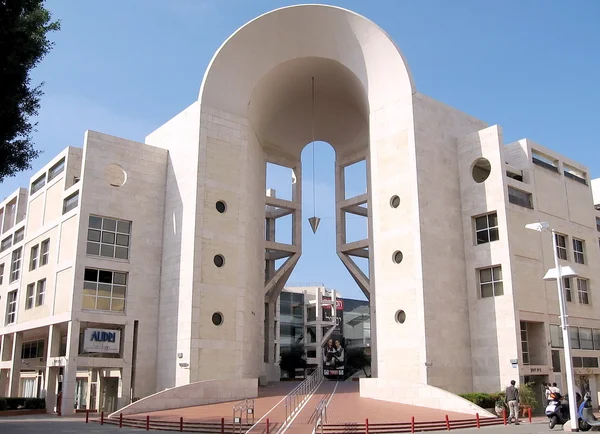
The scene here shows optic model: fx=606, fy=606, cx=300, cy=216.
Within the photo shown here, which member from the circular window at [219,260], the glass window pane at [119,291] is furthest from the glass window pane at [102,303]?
the circular window at [219,260]

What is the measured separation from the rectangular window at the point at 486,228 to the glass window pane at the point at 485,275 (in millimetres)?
1536

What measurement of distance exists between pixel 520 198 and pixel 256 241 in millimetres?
16119

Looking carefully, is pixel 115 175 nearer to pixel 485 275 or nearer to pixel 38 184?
pixel 38 184

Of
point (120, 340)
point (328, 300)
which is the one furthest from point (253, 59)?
point (328, 300)

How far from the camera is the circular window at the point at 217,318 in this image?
32.3 meters

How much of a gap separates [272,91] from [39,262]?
18.2 metres

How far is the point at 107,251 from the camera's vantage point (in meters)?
33.1

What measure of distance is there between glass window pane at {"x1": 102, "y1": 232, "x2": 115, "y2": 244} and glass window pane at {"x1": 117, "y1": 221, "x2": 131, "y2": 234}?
0.51 metres

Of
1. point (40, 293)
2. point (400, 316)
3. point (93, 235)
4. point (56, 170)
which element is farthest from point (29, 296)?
point (400, 316)

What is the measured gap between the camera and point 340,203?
43062 millimetres

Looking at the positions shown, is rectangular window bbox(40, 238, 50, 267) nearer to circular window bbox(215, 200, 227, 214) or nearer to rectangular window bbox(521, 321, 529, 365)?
circular window bbox(215, 200, 227, 214)

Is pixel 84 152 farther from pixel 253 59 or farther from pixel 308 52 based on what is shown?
pixel 308 52

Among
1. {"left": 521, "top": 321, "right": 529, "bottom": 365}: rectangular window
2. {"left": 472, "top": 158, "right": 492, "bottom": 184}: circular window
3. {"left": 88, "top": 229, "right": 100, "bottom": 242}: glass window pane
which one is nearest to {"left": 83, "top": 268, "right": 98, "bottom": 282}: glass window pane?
{"left": 88, "top": 229, "right": 100, "bottom": 242}: glass window pane

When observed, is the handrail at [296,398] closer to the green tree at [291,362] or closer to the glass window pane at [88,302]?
the glass window pane at [88,302]
